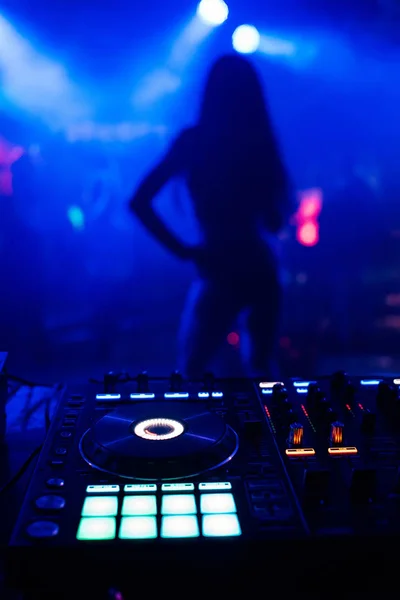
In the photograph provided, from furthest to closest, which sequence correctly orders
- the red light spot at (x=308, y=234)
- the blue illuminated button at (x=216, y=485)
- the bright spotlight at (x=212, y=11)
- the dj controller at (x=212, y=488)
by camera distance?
the red light spot at (x=308, y=234) < the bright spotlight at (x=212, y=11) < the blue illuminated button at (x=216, y=485) < the dj controller at (x=212, y=488)

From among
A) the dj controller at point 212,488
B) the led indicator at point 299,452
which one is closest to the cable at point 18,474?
the dj controller at point 212,488

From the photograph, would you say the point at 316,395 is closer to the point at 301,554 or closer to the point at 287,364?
the point at 301,554

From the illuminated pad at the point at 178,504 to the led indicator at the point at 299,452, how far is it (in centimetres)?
18

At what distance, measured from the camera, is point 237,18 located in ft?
4.58

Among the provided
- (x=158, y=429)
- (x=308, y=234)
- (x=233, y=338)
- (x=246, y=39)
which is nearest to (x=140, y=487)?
(x=158, y=429)

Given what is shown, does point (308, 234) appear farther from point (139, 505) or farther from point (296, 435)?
point (139, 505)

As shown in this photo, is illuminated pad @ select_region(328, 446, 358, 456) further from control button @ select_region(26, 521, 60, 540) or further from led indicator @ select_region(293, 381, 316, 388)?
control button @ select_region(26, 521, 60, 540)

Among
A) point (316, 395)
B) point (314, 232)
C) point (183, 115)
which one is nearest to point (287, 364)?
point (314, 232)

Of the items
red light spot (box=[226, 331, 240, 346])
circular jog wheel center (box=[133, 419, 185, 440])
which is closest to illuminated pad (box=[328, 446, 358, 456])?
circular jog wheel center (box=[133, 419, 185, 440])

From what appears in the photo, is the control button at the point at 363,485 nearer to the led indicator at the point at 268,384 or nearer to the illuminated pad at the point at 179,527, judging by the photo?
the illuminated pad at the point at 179,527

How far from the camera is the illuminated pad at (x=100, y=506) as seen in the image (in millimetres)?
687

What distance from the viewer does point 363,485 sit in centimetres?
73

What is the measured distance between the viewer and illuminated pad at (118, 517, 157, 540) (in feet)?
2.13

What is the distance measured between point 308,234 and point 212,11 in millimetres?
581
